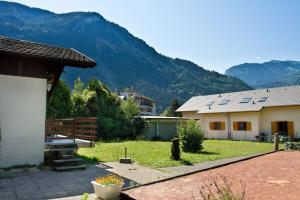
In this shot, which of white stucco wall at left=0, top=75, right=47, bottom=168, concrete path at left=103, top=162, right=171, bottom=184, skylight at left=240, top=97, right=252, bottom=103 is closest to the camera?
concrete path at left=103, top=162, right=171, bottom=184

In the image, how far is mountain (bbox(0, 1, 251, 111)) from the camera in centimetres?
10312

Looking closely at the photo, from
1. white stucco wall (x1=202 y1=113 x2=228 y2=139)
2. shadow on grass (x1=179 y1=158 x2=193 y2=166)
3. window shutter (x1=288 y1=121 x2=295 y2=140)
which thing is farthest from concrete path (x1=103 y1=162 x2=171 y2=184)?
white stucco wall (x1=202 y1=113 x2=228 y2=139)

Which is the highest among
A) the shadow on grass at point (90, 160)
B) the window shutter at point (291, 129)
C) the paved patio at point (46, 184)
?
the window shutter at point (291, 129)

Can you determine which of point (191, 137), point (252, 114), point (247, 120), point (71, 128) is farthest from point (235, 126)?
point (71, 128)

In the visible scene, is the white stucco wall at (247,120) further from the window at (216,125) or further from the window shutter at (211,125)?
the window shutter at (211,125)

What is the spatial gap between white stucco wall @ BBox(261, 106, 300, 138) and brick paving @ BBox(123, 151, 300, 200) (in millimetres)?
21712

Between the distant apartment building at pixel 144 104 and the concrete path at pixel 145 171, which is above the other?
the distant apartment building at pixel 144 104

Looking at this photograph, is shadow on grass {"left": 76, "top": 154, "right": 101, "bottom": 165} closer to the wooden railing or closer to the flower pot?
the wooden railing

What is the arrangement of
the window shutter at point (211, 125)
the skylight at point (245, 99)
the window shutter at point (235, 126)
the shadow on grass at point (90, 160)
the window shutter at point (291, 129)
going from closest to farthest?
1. the shadow on grass at point (90, 160)
2. the window shutter at point (291, 129)
3. the window shutter at point (235, 126)
4. the skylight at point (245, 99)
5. the window shutter at point (211, 125)

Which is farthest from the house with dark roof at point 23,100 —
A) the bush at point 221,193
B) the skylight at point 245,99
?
the skylight at point 245,99

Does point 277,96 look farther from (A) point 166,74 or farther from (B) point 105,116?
(A) point 166,74

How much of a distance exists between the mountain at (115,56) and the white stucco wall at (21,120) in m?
86.7

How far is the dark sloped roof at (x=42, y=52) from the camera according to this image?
34.7ft

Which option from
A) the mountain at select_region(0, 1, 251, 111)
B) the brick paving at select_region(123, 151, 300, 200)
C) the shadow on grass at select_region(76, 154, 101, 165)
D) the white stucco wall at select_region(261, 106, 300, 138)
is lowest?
the shadow on grass at select_region(76, 154, 101, 165)
